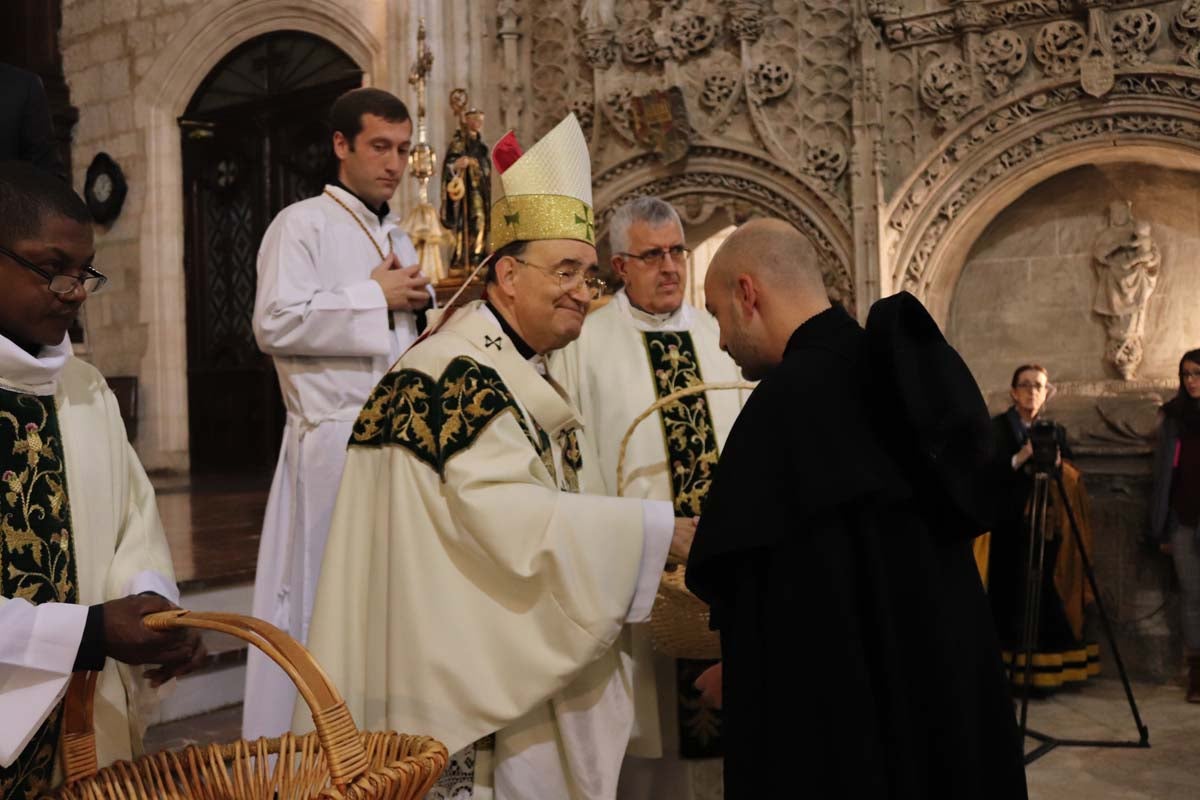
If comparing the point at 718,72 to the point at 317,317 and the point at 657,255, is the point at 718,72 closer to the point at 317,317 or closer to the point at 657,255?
the point at 657,255

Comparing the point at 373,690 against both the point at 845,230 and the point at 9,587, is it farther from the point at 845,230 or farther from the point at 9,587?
the point at 845,230

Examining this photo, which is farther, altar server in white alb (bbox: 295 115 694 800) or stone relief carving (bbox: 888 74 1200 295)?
stone relief carving (bbox: 888 74 1200 295)

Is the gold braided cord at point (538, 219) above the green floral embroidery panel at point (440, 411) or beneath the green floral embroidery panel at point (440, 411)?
above

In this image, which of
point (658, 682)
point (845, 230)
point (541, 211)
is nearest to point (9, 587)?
point (541, 211)

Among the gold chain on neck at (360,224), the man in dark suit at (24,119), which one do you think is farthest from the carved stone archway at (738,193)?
the man in dark suit at (24,119)

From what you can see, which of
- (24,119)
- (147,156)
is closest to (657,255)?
(24,119)

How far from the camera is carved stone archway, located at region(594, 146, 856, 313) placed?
7473 mm

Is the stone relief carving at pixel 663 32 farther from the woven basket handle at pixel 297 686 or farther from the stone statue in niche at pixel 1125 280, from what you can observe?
the woven basket handle at pixel 297 686

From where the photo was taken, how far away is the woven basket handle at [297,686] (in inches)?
67.2

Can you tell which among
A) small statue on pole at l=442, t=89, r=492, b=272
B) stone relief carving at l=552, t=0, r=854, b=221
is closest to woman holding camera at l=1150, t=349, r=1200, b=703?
stone relief carving at l=552, t=0, r=854, b=221

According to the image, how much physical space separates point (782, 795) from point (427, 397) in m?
1.05

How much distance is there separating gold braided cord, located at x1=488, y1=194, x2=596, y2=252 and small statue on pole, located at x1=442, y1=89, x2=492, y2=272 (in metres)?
4.64

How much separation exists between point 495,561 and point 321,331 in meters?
1.22

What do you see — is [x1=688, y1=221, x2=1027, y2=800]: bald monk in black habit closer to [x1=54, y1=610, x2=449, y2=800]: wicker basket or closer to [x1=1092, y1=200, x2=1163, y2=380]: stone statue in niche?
[x1=54, y1=610, x2=449, y2=800]: wicker basket
